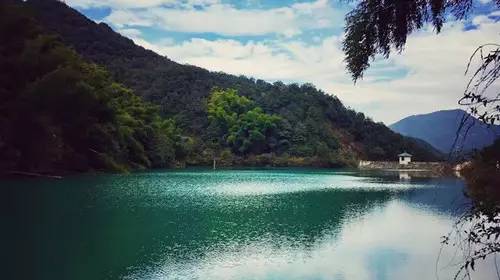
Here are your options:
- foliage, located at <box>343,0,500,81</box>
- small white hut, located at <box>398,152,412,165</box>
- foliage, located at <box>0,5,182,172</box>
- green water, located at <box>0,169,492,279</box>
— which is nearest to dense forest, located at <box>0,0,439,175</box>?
foliage, located at <box>0,5,182,172</box>

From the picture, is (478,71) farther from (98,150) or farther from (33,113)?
(98,150)

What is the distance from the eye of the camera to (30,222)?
13383 mm

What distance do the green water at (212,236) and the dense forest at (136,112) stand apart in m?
6.59

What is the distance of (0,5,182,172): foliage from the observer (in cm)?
2722

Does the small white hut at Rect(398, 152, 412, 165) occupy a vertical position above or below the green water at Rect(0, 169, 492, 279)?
above

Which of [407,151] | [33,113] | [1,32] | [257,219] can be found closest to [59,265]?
[257,219]

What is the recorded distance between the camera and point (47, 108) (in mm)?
28594

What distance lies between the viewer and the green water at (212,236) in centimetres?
945

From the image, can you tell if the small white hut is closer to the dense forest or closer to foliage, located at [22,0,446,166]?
foliage, located at [22,0,446,166]

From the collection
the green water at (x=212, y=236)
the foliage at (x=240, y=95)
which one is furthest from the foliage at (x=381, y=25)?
the foliage at (x=240, y=95)

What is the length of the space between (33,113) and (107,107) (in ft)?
34.0

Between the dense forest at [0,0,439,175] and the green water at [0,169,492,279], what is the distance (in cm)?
659

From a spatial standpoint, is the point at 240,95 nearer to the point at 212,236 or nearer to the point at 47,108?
the point at 47,108

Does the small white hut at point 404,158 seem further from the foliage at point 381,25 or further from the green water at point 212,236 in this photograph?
the foliage at point 381,25
